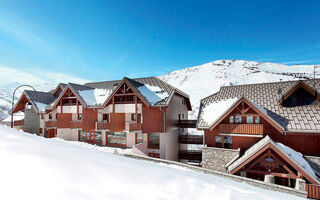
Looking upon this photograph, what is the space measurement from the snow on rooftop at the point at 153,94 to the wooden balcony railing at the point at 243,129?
648 centimetres

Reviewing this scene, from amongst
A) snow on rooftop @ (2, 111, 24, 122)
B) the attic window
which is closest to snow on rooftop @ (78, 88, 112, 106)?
snow on rooftop @ (2, 111, 24, 122)

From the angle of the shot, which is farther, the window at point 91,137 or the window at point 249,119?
the window at point 91,137

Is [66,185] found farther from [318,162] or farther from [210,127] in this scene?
[318,162]

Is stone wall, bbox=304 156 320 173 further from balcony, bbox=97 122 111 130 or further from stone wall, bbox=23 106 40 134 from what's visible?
stone wall, bbox=23 106 40 134

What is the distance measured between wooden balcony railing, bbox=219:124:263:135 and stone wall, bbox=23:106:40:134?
1052 inches

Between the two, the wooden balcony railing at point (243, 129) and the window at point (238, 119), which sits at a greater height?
the window at point (238, 119)

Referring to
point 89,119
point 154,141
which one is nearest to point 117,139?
point 89,119

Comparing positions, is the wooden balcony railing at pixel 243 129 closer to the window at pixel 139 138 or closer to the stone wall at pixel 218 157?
the stone wall at pixel 218 157

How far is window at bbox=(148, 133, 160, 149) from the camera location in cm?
1544

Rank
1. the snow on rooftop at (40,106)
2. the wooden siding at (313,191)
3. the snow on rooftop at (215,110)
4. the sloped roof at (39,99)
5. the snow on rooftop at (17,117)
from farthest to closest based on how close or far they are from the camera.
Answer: the snow on rooftop at (17,117), the sloped roof at (39,99), the snow on rooftop at (40,106), the snow on rooftop at (215,110), the wooden siding at (313,191)

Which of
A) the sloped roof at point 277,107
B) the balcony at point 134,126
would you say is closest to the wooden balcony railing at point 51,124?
the balcony at point 134,126

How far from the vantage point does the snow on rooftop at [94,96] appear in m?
18.1

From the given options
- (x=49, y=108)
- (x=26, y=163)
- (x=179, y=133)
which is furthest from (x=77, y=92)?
(x=26, y=163)

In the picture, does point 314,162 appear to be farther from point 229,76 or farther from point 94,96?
point 229,76
